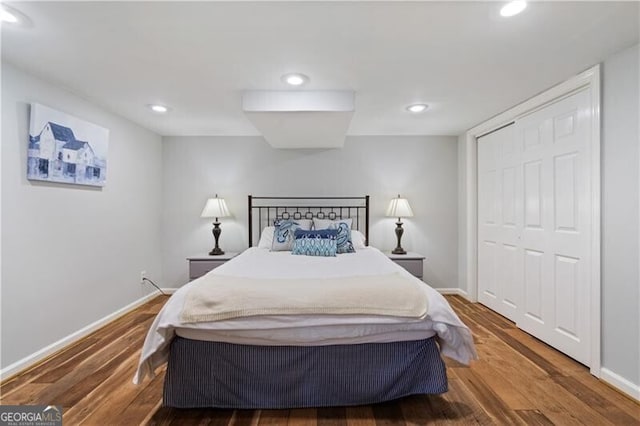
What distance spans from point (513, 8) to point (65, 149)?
3335 mm

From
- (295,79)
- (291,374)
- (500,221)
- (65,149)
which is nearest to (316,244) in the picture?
(291,374)

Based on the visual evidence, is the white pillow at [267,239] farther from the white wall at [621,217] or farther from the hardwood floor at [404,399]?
the white wall at [621,217]

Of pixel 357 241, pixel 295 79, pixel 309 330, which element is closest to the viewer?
pixel 309 330

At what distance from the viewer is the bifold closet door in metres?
2.25

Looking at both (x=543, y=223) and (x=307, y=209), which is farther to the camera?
(x=307, y=209)

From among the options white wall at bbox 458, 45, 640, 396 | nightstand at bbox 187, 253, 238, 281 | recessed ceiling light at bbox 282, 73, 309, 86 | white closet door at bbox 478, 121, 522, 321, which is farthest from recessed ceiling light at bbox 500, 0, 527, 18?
nightstand at bbox 187, 253, 238, 281

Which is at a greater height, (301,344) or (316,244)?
(316,244)

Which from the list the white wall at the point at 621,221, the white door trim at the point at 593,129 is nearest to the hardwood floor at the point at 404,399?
the white wall at the point at 621,221

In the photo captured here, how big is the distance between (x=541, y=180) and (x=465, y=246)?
1.44 m

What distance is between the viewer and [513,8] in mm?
1496

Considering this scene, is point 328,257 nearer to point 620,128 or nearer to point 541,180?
point 541,180

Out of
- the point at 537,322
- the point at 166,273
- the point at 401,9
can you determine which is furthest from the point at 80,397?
the point at 537,322

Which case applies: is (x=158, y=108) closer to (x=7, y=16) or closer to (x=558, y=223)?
(x=7, y=16)

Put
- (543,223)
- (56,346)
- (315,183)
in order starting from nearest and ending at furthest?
(56,346), (543,223), (315,183)
